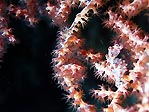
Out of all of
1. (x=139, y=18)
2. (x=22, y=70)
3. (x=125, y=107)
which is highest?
(x=139, y=18)

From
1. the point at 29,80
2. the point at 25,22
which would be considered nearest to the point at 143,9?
A: the point at 25,22

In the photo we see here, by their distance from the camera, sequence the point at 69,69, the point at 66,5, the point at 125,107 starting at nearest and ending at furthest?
the point at 125,107 < the point at 69,69 < the point at 66,5

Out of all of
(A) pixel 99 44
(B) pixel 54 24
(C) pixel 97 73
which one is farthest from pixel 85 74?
(B) pixel 54 24

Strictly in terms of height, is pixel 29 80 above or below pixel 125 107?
above

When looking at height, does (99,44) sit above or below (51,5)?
below

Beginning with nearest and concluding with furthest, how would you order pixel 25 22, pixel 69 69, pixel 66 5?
pixel 69 69 → pixel 66 5 → pixel 25 22

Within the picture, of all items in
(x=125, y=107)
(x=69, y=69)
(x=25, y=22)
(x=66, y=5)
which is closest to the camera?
(x=125, y=107)

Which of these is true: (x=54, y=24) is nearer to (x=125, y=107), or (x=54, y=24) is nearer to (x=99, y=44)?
(x=99, y=44)

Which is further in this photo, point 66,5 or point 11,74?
point 11,74

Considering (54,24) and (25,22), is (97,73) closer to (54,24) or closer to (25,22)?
(54,24)
